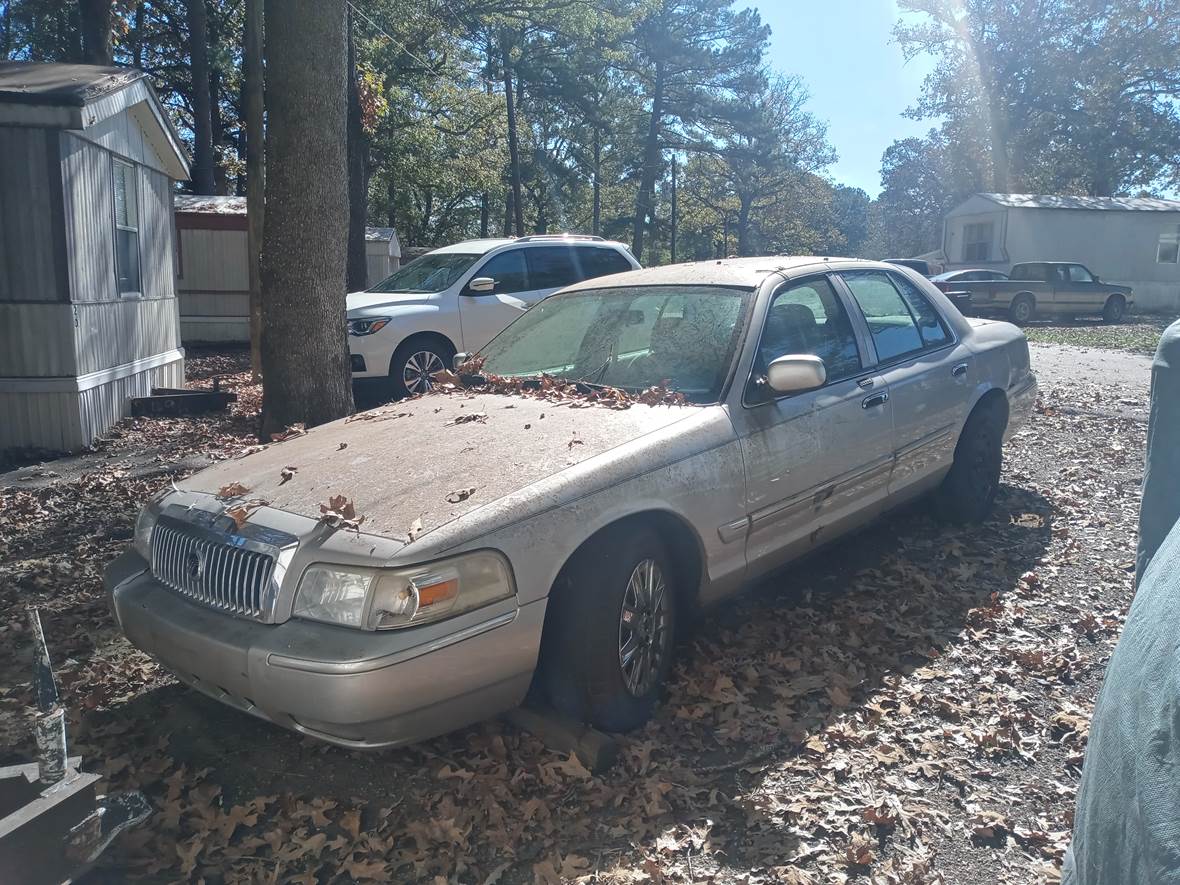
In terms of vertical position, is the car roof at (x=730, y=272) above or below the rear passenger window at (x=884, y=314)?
above

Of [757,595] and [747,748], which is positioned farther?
[757,595]

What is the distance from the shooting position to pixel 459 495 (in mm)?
3309

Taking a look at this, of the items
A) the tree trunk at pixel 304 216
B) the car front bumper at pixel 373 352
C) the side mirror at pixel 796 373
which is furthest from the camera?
the car front bumper at pixel 373 352

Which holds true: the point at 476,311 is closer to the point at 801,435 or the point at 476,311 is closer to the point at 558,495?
the point at 801,435

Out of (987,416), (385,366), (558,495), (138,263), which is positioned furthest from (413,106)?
(558,495)

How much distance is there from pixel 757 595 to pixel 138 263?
9.32 meters

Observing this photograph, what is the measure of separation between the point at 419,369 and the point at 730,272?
20.3 ft

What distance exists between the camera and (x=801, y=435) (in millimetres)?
4402

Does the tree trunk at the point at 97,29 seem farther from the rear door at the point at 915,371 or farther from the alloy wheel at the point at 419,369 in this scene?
the rear door at the point at 915,371

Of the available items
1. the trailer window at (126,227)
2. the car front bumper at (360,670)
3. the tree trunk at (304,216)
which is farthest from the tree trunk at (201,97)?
the car front bumper at (360,670)

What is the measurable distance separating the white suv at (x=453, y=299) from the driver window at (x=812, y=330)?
17.0 feet

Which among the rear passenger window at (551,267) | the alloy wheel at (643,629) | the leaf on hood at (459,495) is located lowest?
the alloy wheel at (643,629)

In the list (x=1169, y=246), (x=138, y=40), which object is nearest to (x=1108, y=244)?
(x=1169, y=246)

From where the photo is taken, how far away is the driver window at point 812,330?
180 inches
